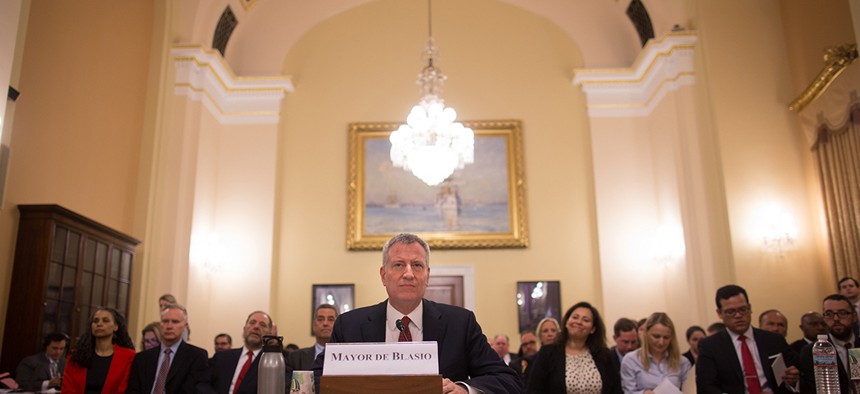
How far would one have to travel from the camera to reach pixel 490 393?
306 cm

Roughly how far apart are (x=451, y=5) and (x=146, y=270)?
7008mm

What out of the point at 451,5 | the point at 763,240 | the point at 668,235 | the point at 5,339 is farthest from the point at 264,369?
the point at 451,5

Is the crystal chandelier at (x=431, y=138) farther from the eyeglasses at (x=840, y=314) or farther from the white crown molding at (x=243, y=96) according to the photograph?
the eyeglasses at (x=840, y=314)

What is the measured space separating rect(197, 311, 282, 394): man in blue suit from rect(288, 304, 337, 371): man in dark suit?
0.15 m

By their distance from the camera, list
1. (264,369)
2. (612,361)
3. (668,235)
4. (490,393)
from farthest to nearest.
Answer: (668,235) < (612,361) < (490,393) < (264,369)

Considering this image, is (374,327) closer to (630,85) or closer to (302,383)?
(302,383)

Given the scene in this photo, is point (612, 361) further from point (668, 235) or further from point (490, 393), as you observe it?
point (668, 235)

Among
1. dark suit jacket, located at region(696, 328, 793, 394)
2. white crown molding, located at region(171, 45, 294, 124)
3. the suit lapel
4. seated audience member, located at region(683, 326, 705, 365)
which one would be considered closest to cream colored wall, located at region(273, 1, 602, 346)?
white crown molding, located at region(171, 45, 294, 124)

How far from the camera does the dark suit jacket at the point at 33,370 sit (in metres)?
7.10

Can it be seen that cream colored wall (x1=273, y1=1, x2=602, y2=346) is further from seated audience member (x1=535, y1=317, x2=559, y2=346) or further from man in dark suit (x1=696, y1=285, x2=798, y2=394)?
man in dark suit (x1=696, y1=285, x2=798, y2=394)

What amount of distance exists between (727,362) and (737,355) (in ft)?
0.29

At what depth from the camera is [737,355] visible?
5.00 m

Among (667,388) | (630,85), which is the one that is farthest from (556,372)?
(630,85)

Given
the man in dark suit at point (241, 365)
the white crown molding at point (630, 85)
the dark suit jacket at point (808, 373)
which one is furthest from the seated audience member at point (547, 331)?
the white crown molding at point (630, 85)
